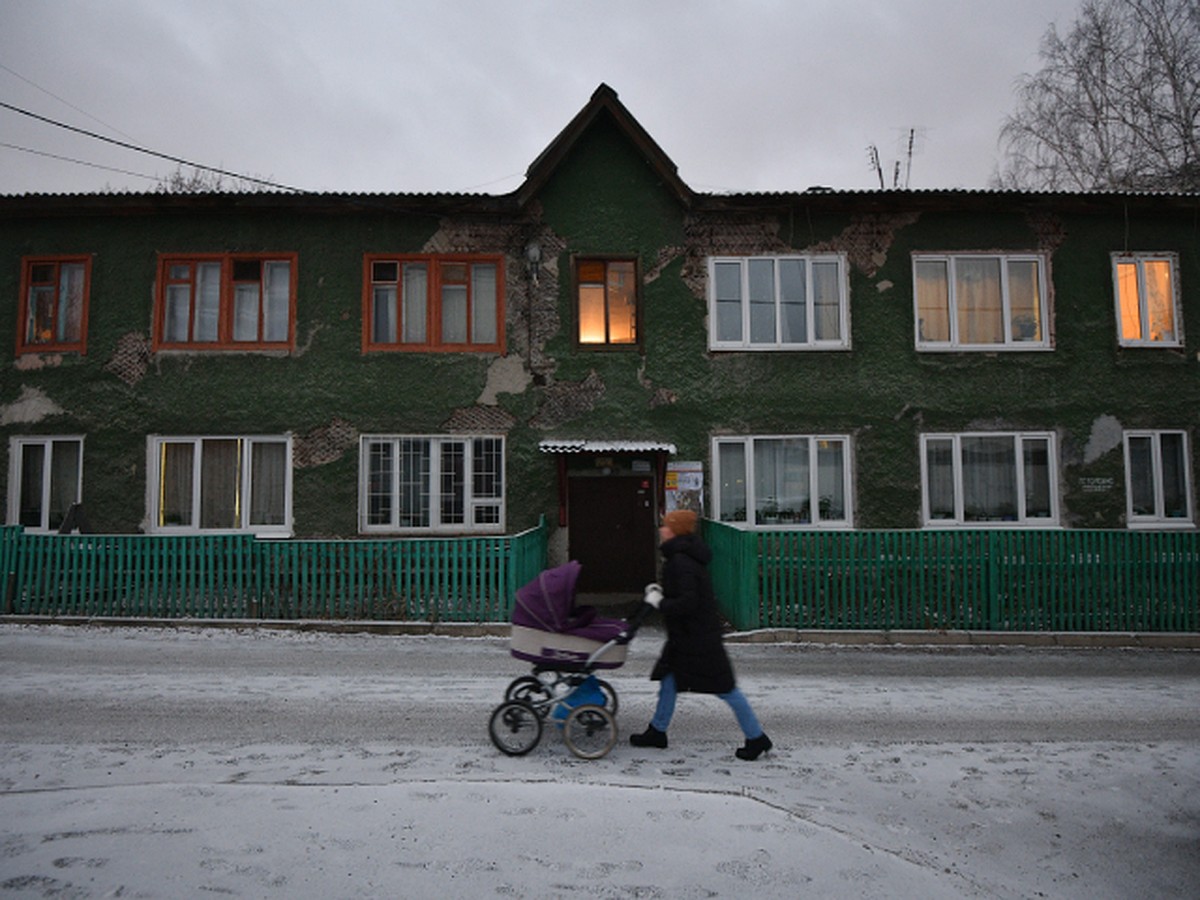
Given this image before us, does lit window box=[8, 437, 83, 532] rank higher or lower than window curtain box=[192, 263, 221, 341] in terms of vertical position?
lower

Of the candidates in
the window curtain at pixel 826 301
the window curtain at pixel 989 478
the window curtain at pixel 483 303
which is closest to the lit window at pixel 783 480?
the window curtain at pixel 826 301

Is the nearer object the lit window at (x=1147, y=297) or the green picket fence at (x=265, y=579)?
the green picket fence at (x=265, y=579)

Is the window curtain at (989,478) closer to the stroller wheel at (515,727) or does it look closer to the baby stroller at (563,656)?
the baby stroller at (563,656)

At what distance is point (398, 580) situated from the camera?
1103 centimetres

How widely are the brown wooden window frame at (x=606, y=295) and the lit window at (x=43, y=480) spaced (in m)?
9.39

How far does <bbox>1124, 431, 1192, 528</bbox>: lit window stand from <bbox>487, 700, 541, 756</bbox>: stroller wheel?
13.0 meters

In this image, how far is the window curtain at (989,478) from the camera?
13781mm

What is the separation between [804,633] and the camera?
1039 cm

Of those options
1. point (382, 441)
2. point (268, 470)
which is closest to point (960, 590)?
point (382, 441)

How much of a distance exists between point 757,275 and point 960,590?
6.60 metres

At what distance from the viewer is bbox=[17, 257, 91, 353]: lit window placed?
45.6 ft

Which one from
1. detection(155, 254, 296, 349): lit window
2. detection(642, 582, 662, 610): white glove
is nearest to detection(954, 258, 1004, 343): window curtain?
detection(642, 582, 662, 610): white glove

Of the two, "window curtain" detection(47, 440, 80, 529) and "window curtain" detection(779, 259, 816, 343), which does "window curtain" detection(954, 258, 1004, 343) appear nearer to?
"window curtain" detection(779, 259, 816, 343)

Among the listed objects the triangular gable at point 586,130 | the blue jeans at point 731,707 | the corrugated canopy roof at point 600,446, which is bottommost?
the blue jeans at point 731,707
